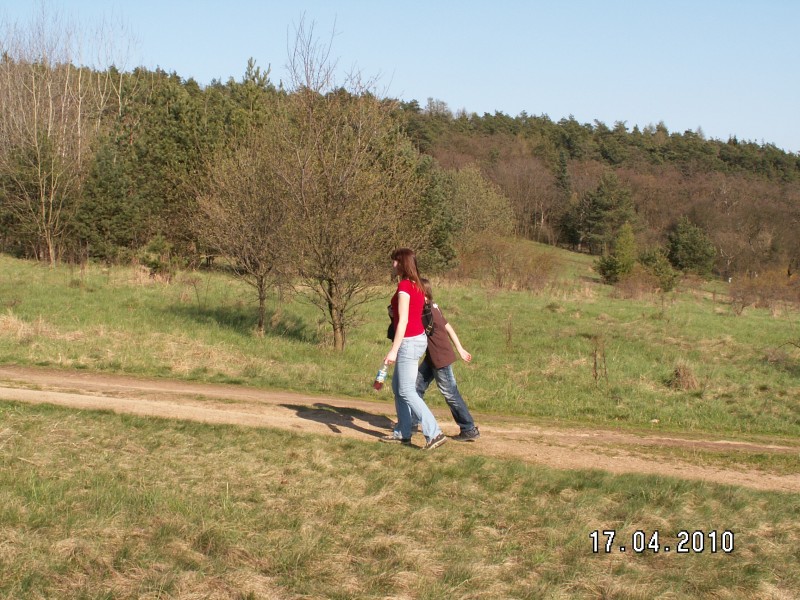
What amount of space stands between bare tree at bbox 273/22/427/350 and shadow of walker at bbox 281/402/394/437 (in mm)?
5452

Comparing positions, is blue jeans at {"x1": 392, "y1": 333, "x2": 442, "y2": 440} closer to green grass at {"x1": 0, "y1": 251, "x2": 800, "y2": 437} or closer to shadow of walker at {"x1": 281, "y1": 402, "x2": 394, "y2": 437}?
shadow of walker at {"x1": 281, "y1": 402, "x2": 394, "y2": 437}

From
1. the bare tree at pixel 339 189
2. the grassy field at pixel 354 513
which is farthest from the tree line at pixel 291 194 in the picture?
the grassy field at pixel 354 513

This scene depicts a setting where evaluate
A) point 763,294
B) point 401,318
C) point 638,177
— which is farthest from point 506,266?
point 638,177

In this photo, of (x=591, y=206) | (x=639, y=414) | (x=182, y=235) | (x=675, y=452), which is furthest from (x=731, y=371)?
(x=591, y=206)

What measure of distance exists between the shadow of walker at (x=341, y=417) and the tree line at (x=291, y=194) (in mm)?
5693

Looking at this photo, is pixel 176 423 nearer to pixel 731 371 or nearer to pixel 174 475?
pixel 174 475

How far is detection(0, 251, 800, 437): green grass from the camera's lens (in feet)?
40.2

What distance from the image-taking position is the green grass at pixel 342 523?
4.55m

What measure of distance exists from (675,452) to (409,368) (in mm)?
3437

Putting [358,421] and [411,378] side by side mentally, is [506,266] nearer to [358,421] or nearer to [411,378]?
[358,421]

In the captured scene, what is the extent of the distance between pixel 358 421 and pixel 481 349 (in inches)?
334

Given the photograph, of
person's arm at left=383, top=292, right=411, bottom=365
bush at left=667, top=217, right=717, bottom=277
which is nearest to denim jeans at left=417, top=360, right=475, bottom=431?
person's arm at left=383, top=292, right=411, bottom=365

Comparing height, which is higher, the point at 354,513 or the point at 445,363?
the point at 445,363

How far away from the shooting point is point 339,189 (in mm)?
14664
